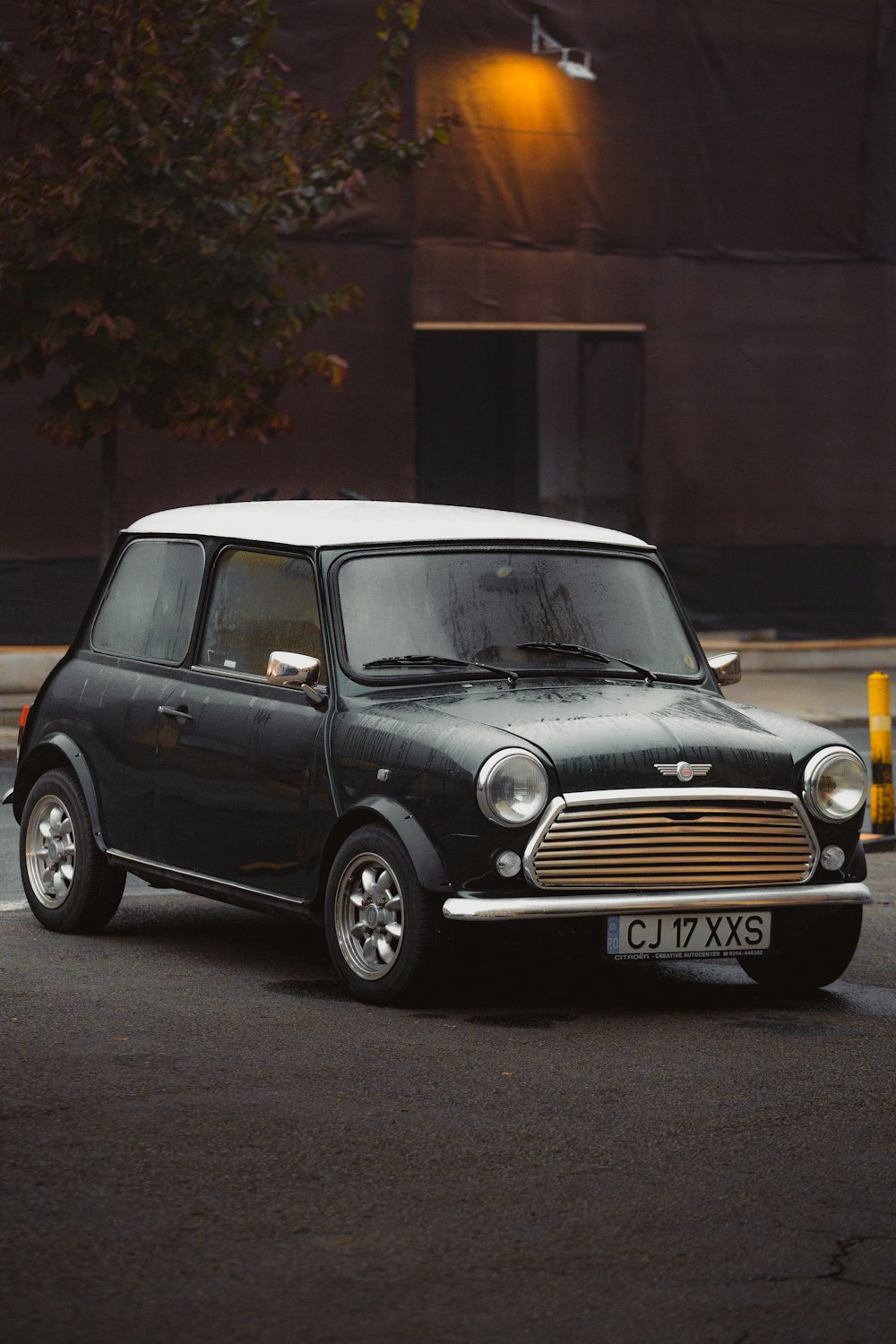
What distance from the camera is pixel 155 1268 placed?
183 inches

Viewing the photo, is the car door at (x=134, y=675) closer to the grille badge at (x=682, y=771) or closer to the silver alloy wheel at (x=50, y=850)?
the silver alloy wheel at (x=50, y=850)

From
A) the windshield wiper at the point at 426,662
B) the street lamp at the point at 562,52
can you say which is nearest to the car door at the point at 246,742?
the windshield wiper at the point at 426,662

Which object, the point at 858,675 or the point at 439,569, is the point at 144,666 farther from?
the point at 858,675

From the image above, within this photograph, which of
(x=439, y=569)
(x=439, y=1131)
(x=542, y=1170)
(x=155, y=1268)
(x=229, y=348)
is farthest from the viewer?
(x=229, y=348)

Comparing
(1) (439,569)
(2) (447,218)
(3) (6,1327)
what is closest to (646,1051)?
(1) (439,569)

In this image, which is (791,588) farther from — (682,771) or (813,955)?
(682,771)

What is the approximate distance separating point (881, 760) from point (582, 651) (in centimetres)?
443

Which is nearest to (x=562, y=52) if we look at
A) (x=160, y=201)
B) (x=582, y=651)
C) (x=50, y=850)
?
(x=160, y=201)

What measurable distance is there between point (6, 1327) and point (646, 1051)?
301 centimetres

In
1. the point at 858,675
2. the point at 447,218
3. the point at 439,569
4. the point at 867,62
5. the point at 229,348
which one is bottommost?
the point at 858,675

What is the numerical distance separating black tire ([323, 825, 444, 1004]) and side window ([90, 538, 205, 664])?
159cm

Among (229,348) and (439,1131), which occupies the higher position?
(229,348)

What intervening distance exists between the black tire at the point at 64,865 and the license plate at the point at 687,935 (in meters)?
2.58

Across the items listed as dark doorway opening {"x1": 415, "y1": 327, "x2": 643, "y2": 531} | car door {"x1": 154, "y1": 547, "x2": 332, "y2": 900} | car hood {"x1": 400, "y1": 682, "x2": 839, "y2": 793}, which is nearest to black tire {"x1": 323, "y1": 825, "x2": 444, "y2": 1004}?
car door {"x1": 154, "y1": 547, "x2": 332, "y2": 900}
